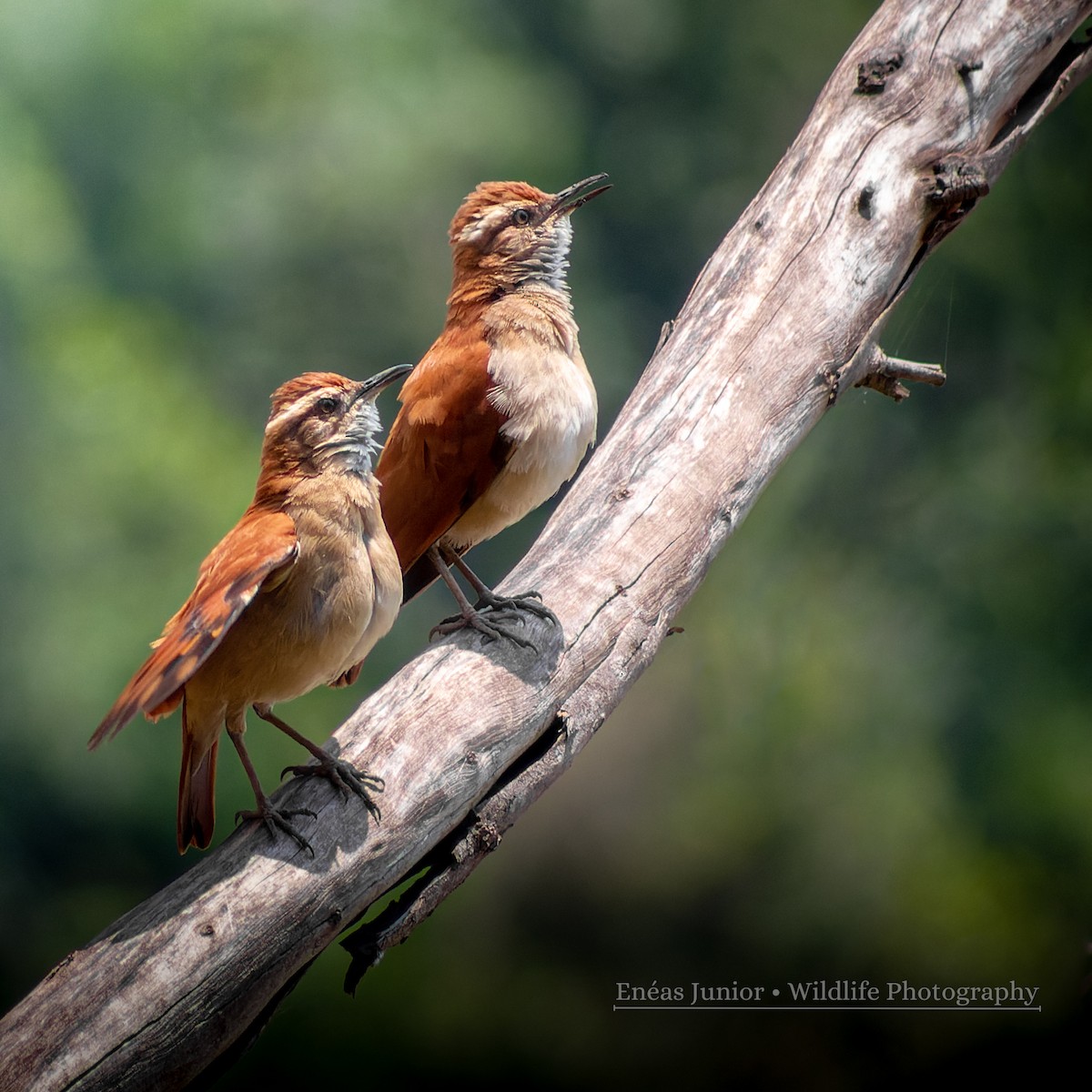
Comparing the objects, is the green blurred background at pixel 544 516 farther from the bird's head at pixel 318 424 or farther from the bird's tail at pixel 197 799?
the bird's head at pixel 318 424

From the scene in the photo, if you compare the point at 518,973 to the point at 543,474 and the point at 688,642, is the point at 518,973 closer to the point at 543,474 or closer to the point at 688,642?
the point at 688,642

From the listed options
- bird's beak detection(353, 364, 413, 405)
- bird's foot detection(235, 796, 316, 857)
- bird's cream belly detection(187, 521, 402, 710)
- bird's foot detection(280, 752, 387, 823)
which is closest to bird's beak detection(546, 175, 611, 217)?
bird's beak detection(353, 364, 413, 405)

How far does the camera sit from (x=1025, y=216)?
469cm

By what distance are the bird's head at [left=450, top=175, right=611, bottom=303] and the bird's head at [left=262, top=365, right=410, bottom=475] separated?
0.56 metres

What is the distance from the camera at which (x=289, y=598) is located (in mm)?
2080

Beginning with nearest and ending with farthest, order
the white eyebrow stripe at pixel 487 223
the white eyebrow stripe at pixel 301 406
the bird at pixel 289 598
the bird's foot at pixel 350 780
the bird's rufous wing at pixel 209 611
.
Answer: the bird's rufous wing at pixel 209 611 < the bird at pixel 289 598 < the bird's foot at pixel 350 780 < the white eyebrow stripe at pixel 301 406 < the white eyebrow stripe at pixel 487 223

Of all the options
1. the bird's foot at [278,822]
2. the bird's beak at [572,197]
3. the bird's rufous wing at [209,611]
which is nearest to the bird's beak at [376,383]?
the bird's rufous wing at [209,611]

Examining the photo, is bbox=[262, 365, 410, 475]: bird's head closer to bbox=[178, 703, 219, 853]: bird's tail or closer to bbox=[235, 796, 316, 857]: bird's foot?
bbox=[178, 703, 219, 853]: bird's tail

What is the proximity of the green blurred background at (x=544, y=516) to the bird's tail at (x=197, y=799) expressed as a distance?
1861mm

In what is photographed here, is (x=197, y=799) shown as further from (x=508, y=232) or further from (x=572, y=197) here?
(x=572, y=197)

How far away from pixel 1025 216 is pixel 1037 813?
Result: 244cm

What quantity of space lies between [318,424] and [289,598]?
0.36m

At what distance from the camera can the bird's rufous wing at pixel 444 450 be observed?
2545 mm

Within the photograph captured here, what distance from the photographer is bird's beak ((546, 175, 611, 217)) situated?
8.80ft
